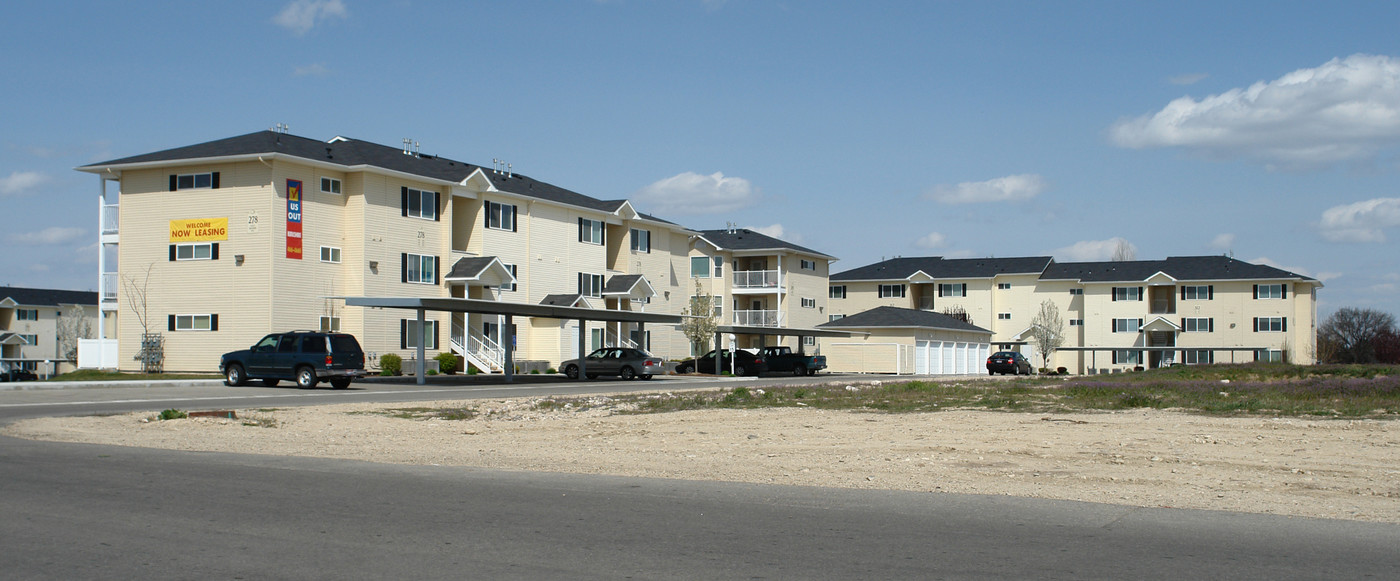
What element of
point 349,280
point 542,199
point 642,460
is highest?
point 542,199

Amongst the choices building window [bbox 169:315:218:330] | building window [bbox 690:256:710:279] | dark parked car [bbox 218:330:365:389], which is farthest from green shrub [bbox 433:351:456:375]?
building window [bbox 690:256:710:279]

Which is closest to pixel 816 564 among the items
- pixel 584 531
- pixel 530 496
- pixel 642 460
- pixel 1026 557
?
pixel 1026 557

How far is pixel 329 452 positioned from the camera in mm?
15453

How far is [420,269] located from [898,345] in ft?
97.0

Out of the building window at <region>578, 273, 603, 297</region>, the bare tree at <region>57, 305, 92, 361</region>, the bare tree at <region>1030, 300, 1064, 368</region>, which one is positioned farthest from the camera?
the bare tree at <region>1030, 300, 1064, 368</region>

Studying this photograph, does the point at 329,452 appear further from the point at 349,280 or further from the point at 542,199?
the point at 542,199

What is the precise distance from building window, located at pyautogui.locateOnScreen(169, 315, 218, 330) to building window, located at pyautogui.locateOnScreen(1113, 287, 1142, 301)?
219 ft

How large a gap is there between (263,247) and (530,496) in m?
36.2

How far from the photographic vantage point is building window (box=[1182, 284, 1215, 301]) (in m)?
83.1

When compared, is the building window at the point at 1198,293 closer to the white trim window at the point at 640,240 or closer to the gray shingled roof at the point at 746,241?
the gray shingled roof at the point at 746,241

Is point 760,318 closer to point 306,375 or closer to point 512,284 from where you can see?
point 512,284

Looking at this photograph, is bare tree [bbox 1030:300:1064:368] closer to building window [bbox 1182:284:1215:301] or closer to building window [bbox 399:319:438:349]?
building window [bbox 1182:284:1215:301]

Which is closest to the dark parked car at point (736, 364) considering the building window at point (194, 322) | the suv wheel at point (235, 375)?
the building window at point (194, 322)

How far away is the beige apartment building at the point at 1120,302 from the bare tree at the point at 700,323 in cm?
2984
